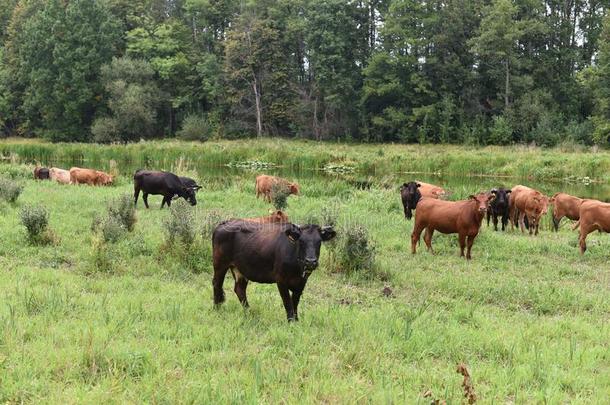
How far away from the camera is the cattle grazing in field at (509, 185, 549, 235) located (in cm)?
1552

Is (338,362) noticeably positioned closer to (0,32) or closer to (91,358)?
(91,358)

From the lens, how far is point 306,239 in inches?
236

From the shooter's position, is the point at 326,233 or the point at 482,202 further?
the point at 482,202

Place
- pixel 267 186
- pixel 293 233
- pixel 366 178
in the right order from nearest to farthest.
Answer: pixel 293 233, pixel 267 186, pixel 366 178

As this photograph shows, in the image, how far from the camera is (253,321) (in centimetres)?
632

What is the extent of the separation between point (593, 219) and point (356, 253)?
608 cm

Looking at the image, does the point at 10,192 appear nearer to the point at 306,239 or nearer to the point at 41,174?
the point at 41,174

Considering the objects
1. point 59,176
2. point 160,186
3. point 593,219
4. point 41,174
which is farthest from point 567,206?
point 41,174

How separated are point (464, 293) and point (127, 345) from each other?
202 inches

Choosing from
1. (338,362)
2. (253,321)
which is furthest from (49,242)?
(338,362)

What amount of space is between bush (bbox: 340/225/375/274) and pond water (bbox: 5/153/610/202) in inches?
612

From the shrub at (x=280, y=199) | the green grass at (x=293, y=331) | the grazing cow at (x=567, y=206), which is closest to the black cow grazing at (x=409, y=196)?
the shrub at (x=280, y=199)

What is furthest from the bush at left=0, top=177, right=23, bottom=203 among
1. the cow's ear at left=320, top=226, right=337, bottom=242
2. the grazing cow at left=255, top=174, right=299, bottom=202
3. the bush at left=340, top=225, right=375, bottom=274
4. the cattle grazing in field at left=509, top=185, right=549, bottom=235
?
the cattle grazing in field at left=509, top=185, right=549, bottom=235

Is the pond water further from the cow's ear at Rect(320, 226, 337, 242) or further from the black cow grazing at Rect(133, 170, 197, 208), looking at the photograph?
the cow's ear at Rect(320, 226, 337, 242)
